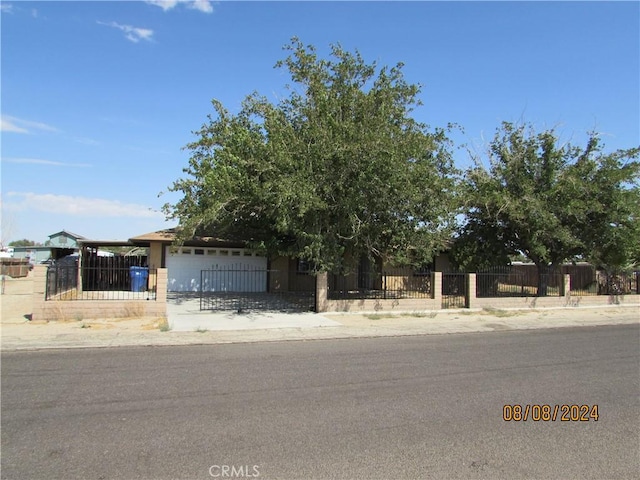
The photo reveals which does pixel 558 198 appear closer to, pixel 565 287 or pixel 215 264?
pixel 565 287

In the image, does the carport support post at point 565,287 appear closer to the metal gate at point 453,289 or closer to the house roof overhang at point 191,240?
the metal gate at point 453,289

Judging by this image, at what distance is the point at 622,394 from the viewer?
604 cm

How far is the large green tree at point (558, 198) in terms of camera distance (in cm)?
1786

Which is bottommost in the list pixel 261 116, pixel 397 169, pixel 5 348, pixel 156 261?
pixel 5 348

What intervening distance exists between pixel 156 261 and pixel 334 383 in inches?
677

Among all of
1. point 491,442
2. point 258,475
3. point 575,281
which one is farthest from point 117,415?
point 575,281

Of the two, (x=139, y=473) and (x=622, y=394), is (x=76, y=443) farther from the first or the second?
(x=622, y=394)

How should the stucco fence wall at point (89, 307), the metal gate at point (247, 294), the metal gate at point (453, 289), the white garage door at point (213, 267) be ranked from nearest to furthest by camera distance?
the stucco fence wall at point (89, 307), the metal gate at point (247, 294), the metal gate at point (453, 289), the white garage door at point (213, 267)

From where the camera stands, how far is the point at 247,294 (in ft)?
68.3

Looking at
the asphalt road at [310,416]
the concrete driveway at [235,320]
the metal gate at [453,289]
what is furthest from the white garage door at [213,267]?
the asphalt road at [310,416]

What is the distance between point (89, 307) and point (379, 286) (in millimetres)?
14020

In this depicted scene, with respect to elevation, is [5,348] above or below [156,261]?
below

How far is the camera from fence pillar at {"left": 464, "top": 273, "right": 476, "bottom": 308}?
57.1 feet
